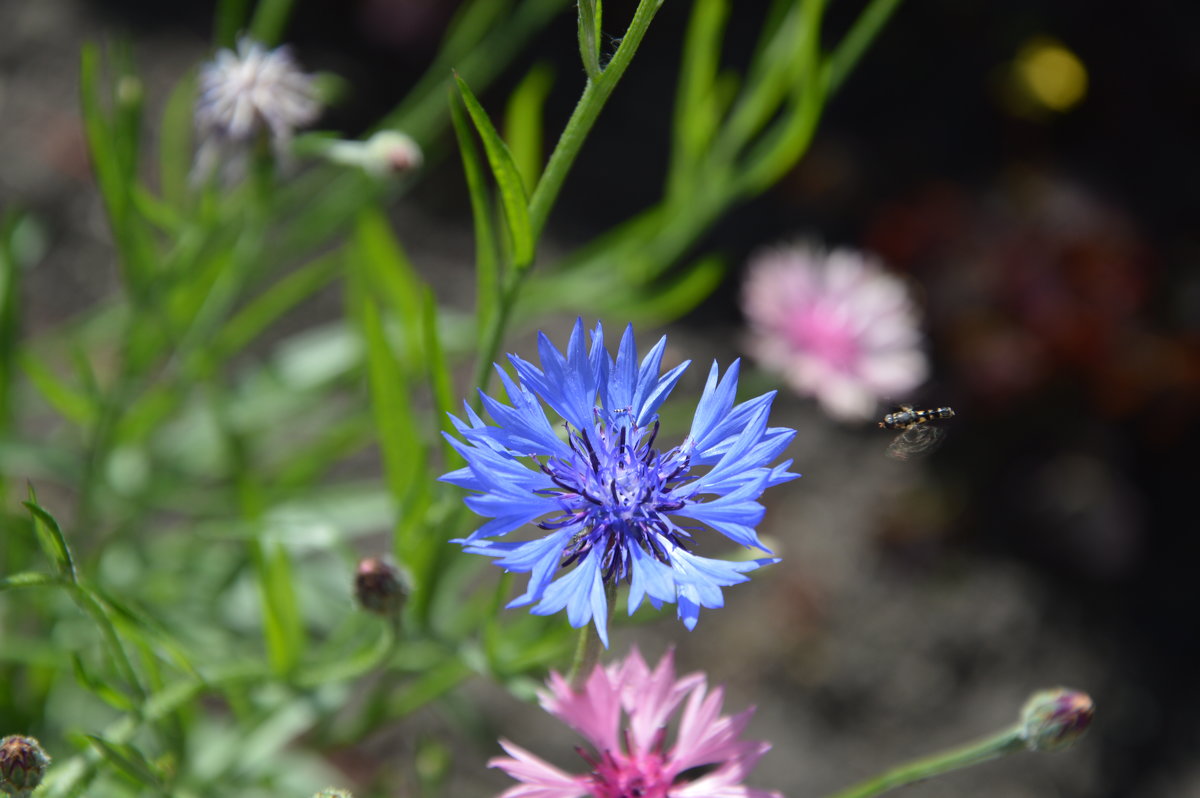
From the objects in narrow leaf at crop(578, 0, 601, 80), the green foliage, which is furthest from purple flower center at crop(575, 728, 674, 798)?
narrow leaf at crop(578, 0, 601, 80)

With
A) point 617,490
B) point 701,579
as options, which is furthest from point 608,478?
point 701,579

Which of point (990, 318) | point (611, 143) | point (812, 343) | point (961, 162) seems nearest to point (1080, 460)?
point (990, 318)

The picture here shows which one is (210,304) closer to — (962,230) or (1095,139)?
(962,230)

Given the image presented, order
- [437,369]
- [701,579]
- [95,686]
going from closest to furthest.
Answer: [701,579] < [95,686] < [437,369]

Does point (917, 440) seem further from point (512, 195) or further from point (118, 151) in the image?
point (118, 151)

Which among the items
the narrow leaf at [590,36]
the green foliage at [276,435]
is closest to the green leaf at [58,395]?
the green foliage at [276,435]

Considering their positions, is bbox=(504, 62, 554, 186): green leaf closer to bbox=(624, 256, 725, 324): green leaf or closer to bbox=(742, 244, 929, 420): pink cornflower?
bbox=(624, 256, 725, 324): green leaf

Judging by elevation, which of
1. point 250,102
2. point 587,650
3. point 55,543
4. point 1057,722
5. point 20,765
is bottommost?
point 20,765
